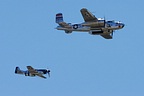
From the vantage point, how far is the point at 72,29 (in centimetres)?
10738

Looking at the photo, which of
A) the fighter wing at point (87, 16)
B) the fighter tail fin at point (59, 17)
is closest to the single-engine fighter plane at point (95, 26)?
the fighter wing at point (87, 16)

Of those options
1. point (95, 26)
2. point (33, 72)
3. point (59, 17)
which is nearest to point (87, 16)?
point (95, 26)

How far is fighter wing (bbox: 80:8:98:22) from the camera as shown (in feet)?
325

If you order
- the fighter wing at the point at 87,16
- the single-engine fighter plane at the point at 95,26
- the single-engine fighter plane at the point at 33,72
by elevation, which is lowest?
the single-engine fighter plane at the point at 33,72

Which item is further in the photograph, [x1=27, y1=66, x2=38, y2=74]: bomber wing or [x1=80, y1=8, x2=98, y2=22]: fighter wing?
[x1=27, y1=66, x2=38, y2=74]: bomber wing

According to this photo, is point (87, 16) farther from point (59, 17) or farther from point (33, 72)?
point (33, 72)

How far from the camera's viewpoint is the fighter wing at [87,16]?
9900cm

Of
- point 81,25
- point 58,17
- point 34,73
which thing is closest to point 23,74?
point 34,73

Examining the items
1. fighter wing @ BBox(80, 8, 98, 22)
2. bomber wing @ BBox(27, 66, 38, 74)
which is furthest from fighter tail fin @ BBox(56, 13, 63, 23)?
bomber wing @ BBox(27, 66, 38, 74)

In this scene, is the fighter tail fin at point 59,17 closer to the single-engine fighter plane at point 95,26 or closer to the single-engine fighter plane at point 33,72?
the single-engine fighter plane at point 95,26

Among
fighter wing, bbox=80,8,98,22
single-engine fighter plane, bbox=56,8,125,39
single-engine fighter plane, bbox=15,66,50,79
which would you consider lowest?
single-engine fighter plane, bbox=15,66,50,79

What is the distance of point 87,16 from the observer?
10056 centimetres

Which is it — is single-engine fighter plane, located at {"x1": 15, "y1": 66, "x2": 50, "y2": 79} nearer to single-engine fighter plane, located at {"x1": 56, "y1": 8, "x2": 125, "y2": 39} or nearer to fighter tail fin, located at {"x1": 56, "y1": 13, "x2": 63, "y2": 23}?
fighter tail fin, located at {"x1": 56, "y1": 13, "x2": 63, "y2": 23}

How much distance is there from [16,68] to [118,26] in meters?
62.4
